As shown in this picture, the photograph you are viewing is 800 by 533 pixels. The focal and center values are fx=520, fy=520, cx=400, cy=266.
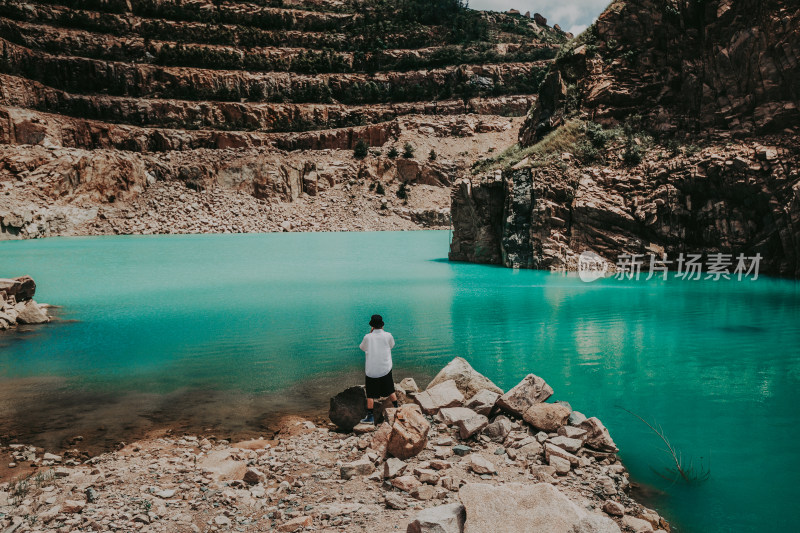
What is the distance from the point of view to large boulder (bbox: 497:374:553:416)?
6758mm

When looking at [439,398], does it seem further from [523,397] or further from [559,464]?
[559,464]

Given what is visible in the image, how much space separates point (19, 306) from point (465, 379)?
47.8ft

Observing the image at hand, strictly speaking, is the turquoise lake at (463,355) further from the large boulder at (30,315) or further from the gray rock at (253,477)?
the gray rock at (253,477)

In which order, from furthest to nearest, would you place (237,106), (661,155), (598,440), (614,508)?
(237,106)
(661,155)
(598,440)
(614,508)

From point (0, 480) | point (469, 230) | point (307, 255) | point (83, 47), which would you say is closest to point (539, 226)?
point (469, 230)

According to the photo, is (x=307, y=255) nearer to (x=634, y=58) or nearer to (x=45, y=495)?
(x=634, y=58)

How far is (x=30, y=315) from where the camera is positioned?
15078 millimetres

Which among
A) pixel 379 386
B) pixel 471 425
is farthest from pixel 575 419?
pixel 379 386

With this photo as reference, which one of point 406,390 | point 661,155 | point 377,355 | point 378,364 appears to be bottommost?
point 406,390

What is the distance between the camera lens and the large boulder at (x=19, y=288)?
15.9 meters

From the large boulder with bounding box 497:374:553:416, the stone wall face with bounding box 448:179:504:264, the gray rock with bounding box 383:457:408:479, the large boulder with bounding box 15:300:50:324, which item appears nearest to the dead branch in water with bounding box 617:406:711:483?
the large boulder with bounding box 497:374:553:416

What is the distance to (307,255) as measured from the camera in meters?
35.8

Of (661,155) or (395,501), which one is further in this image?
(661,155)

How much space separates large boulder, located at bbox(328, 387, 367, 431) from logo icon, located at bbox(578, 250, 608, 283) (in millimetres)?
20969
